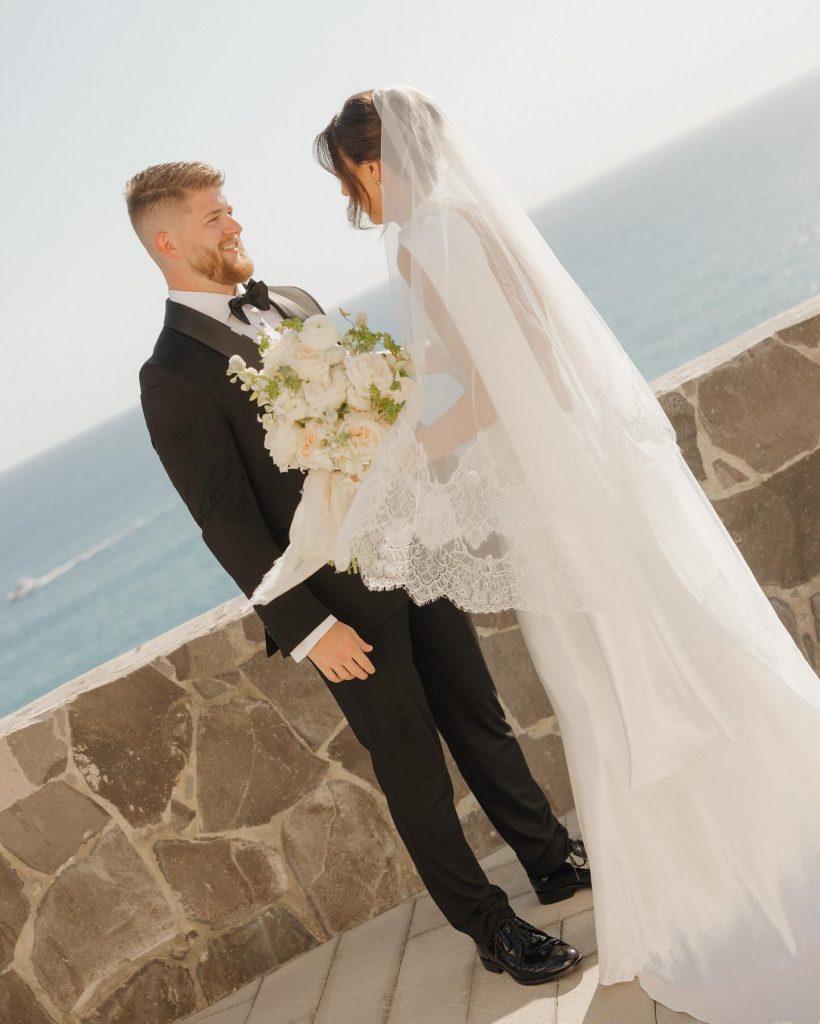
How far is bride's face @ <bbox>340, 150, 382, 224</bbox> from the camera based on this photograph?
2463 millimetres

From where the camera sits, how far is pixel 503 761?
3.01 m

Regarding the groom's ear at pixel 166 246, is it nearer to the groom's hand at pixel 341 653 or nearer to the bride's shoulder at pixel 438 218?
the bride's shoulder at pixel 438 218

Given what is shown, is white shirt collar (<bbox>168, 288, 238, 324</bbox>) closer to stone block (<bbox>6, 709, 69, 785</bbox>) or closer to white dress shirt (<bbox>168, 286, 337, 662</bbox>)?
white dress shirt (<bbox>168, 286, 337, 662</bbox>)

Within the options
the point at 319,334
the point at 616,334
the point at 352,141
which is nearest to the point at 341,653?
the point at 319,334

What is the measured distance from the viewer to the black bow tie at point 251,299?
274cm

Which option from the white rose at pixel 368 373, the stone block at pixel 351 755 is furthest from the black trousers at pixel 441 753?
the white rose at pixel 368 373

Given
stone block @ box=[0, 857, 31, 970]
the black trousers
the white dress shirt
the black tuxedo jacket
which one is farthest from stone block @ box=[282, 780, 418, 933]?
the white dress shirt

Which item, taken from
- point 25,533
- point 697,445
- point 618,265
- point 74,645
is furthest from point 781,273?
point 25,533

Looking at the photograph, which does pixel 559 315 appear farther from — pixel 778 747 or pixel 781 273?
pixel 781 273

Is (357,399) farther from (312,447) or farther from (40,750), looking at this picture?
(40,750)

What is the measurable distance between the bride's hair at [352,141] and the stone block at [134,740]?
163cm

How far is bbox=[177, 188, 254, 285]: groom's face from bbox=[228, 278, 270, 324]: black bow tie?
0.07 m

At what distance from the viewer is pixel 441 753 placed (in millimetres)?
2871

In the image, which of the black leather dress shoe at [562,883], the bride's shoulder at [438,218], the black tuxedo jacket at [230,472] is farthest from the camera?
the black leather dress shoe at [562,883]
